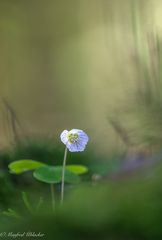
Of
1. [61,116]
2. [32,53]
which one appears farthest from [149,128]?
[32,53]

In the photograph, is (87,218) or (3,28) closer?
(87,218)

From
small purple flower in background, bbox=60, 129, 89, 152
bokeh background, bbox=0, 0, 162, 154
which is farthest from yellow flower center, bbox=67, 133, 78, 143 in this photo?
bokeh background, bbox=0, 0, 162, 154

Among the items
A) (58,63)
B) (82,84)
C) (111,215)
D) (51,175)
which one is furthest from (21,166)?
(58,63)

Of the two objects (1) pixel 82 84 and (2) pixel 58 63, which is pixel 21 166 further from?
(2) pixel 58 63

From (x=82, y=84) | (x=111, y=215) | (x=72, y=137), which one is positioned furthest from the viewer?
(x=82, y=84)

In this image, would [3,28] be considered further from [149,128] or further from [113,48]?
[149,128]
